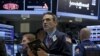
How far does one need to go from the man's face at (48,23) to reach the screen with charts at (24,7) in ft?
A: 4.65

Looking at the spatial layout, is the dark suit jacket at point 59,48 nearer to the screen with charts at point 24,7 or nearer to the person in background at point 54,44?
the person in background at point 54,44

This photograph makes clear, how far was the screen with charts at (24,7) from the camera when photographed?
4.48 m

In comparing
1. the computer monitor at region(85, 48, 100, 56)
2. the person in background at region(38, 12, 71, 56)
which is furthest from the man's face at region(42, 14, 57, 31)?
the computer monitor at region(85, 48, 100, 56)

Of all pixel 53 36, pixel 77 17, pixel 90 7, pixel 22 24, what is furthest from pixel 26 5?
pixel 53 36

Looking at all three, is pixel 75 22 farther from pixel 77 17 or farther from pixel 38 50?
pixel 38 50

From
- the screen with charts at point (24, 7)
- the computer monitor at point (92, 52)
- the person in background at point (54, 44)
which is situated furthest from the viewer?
the screen with charts at point (24, 7)

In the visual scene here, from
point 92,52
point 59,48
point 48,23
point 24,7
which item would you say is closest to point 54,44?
point 59,48

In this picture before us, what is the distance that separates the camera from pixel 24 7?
4.53 metres

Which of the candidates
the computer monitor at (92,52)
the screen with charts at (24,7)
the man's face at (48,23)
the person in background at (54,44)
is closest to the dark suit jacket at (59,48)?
the person in background at (54,44)

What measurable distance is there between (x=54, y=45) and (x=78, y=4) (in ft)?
6.84

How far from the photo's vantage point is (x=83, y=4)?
491 centimetres

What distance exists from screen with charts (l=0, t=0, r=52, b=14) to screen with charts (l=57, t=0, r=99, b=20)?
8.5 inches

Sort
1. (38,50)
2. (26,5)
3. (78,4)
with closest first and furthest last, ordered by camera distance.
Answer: (38,50), (26,5), (78,4)

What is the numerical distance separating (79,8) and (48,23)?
1.93 meters
